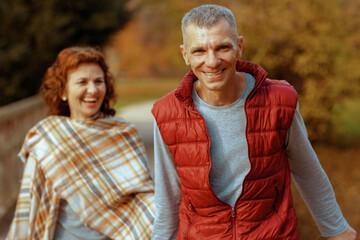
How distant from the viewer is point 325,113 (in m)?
10.5

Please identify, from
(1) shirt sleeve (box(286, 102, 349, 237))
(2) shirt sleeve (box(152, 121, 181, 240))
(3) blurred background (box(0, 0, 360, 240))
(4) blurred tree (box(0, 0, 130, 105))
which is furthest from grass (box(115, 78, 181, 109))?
(1) shirt sleeve (box(286, 102, 349, 237))

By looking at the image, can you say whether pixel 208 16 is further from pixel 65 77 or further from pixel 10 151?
pixel 10 151

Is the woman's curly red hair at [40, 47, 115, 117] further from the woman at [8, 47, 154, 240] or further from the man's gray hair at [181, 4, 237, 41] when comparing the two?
the man's gray hair at [181, 4, 237, 41]

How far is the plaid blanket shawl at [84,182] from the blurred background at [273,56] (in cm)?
323

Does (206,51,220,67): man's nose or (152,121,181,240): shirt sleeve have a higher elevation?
(206,51,220,67): man's nose

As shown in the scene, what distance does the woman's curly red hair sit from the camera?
385cm

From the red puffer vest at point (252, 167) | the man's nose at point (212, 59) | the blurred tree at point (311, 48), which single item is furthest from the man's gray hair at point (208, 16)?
the blurred tree at point (311, 48)

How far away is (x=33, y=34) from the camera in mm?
12164

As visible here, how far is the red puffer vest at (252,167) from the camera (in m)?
2.38

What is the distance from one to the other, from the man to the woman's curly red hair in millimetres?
1501

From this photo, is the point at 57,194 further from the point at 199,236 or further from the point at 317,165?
the point at 317,165

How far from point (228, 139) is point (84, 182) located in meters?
1.64

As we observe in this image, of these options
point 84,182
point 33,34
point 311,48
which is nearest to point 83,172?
point 84,182

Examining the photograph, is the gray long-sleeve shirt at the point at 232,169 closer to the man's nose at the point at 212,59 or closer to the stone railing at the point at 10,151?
the man's nose at the point at 212,59
